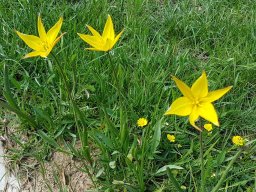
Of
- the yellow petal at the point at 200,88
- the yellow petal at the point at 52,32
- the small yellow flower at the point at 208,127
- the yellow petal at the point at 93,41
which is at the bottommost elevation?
the small yellow flower at the point at 208,127

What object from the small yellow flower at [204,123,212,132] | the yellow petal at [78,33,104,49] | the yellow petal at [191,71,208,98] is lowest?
the small yellow flower at [204,123,212,132]

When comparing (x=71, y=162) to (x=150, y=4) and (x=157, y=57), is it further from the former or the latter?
(x=150, y=4)

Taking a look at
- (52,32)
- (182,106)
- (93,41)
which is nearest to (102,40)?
(93,41)

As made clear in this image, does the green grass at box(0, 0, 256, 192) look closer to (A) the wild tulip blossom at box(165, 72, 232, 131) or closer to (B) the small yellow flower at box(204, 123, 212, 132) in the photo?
(B) the small yellow flower at box(204, 123, 212, 132)

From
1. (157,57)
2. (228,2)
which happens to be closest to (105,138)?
(157,57)

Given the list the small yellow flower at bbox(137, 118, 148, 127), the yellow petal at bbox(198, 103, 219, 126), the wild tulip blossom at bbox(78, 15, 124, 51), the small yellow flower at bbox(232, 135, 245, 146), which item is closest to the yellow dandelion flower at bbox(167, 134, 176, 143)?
the small yellow flower at bbox(137, 118, 148, 127)

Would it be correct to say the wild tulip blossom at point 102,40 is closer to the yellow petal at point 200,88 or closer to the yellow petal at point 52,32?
the yellow petal at point 52,32

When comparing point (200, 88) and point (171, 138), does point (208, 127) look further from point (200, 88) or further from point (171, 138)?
point (200, 88)

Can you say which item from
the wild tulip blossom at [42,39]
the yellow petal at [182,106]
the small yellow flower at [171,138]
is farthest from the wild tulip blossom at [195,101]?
the small yellow flower at [171,138]

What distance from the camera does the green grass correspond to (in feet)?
6.11

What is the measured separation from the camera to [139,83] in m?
2.20

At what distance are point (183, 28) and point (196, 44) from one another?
0.13m

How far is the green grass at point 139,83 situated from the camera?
6.11 ft

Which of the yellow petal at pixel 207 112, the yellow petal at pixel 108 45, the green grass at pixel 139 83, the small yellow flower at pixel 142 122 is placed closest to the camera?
the yellow petal at pixel 207 112
